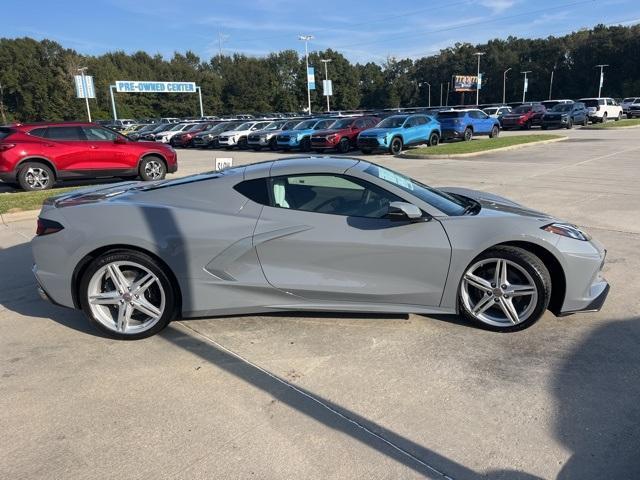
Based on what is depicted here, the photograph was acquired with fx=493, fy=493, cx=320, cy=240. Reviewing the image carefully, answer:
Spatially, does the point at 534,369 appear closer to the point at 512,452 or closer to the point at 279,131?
the point at 512,452

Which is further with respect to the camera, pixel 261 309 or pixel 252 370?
pixel 261 309

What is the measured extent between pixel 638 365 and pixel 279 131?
24039 mm

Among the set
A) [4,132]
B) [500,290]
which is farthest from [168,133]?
[500,290]

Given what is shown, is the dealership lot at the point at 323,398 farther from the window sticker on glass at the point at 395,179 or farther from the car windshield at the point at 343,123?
the car windshield at the point at 343,123

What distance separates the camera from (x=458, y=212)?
12.8ft

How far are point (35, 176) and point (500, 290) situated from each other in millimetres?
11754

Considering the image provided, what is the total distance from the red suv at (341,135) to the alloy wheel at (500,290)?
18.1 meters

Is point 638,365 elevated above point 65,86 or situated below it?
below

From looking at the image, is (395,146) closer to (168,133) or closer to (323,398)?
(323,398)

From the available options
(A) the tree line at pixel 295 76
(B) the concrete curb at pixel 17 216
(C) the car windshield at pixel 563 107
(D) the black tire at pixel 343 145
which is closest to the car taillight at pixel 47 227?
(B) the concrete curb at pixel 17 216

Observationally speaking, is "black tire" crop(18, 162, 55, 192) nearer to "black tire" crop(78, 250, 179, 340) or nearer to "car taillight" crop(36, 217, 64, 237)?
"car taillight" crop(36, 217, 64, 237)

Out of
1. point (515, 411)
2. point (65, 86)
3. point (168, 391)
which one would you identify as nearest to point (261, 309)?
point (168, 391)

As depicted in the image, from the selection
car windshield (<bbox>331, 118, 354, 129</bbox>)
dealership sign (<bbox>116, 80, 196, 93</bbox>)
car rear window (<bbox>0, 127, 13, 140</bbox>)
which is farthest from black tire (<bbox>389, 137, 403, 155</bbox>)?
dealership sign (<bbox>116, 80, 196, 93</bbox>)

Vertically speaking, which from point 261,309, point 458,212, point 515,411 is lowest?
point 515,411
